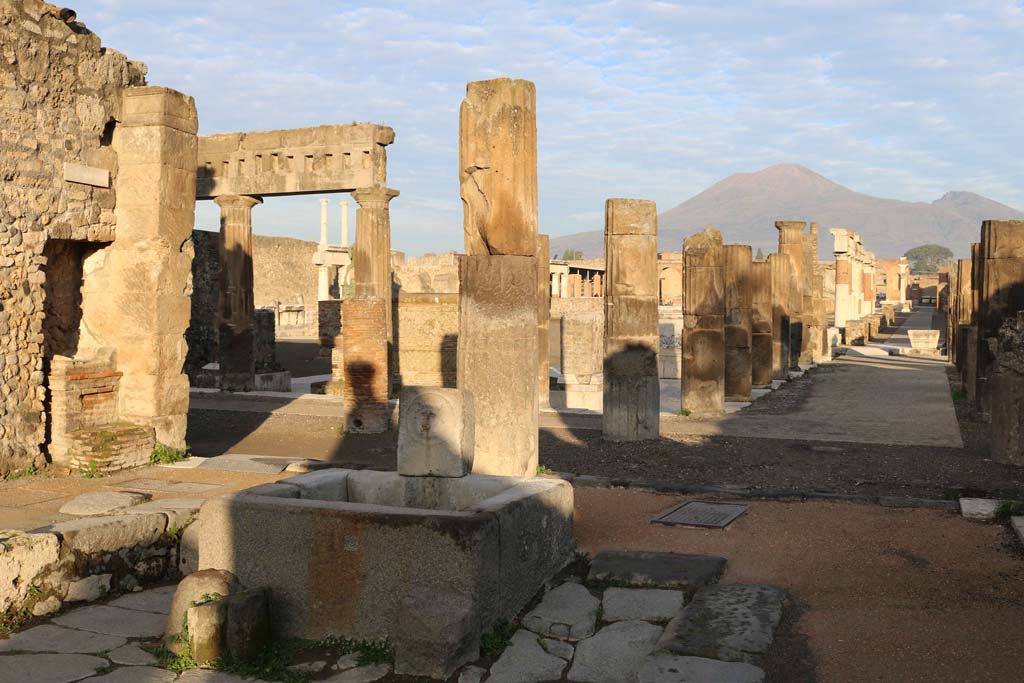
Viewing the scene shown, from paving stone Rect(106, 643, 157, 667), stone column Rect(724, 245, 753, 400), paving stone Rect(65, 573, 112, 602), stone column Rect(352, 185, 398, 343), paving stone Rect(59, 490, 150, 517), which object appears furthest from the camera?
stone column Rect(724, 245, 753, 400)

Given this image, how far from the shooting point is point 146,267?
9578mm

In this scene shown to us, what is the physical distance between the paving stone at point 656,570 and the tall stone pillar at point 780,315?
49.4 feet

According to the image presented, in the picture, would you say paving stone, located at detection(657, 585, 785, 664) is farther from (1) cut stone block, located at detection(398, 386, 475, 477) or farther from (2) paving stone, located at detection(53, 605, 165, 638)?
(2) paving stone, located at detection(53, 605, 165, 638)

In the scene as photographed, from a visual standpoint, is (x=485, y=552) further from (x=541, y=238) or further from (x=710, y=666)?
(x=541, y=238)

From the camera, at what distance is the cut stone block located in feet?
19.5

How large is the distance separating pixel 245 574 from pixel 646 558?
259 cm

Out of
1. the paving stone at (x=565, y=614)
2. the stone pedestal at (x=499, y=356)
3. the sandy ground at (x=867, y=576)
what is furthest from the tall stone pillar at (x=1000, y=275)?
the paving stone at (x=565, y=614)

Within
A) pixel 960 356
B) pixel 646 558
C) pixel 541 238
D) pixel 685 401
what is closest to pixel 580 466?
pixel 646 558

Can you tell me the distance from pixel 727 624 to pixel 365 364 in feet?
29.3

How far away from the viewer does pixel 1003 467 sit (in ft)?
33.3

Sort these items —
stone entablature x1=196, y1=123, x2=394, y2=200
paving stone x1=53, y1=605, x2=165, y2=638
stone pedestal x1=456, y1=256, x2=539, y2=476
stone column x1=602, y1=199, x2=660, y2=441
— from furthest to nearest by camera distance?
stone entablature x1=196, y1=123, x2=394, y2=200, stone column x1=602, y1=199, x2=660, y2=441, stone pedestal x1=456, y1=256, x2=539, y2=476, paving stone x1=53, y1=605, x2=165, y2=638

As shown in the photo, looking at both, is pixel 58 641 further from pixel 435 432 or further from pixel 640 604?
pixel 640 604

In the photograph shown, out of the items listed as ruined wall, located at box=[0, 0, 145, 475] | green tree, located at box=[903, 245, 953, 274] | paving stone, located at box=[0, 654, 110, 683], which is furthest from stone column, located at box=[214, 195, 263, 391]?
green tree, located at box=[903, 245, 953, 274]

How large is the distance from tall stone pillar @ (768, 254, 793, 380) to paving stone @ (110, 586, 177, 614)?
16.6 metres
